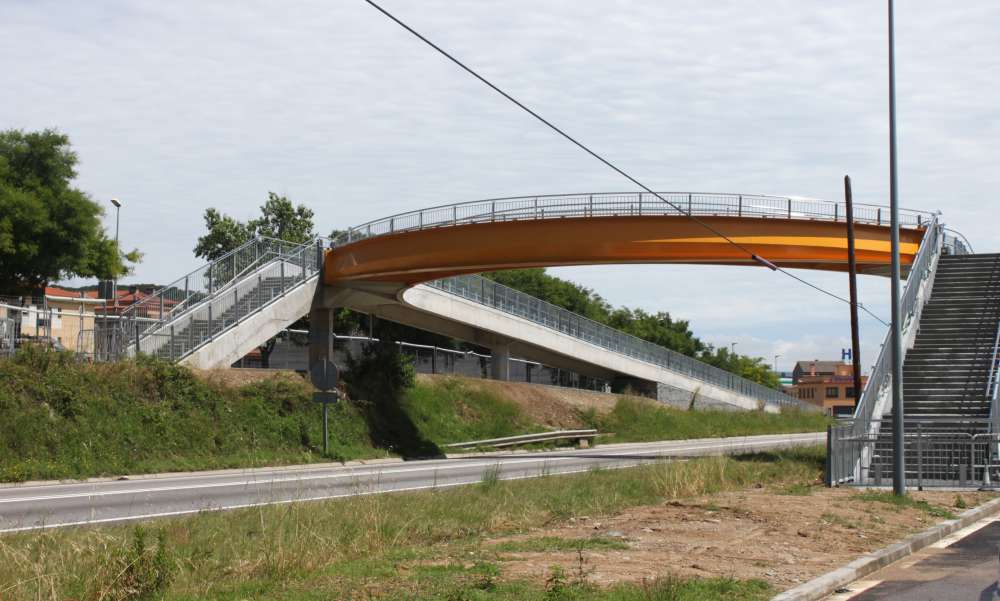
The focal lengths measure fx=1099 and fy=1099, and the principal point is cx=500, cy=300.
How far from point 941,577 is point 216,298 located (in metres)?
28.6

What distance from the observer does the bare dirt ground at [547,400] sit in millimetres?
48406

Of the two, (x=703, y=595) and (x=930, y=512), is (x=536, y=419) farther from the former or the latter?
(x=703, y=595)

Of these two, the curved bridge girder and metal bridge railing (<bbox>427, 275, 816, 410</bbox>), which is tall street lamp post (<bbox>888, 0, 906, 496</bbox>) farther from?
metal bridge railing (<bbox>427, 275, 816, 410</bbox>)

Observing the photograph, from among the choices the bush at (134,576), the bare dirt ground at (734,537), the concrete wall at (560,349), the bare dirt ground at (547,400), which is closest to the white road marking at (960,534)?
the bare dirt ground at (734,537)

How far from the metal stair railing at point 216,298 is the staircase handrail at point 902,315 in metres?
20.0

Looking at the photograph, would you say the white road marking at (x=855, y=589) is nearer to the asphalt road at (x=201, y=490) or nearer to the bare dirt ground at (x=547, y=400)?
the asphalt road at (x=201, y=490)

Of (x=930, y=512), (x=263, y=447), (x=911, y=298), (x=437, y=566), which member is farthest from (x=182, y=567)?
(x=911, y=298)

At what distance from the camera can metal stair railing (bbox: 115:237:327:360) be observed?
3366cm

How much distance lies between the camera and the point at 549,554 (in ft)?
37.3

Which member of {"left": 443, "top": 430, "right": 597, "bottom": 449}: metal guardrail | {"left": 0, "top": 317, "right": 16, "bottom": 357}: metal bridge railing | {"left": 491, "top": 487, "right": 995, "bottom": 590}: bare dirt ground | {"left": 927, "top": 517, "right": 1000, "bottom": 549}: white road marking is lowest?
{"left": 443, "top": 430, "right": 597, "bottom": 449}: metal guardrail

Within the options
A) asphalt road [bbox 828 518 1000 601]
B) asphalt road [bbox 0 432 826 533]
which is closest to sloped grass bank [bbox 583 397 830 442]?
asphalt road [bbox 0 432 826 533]

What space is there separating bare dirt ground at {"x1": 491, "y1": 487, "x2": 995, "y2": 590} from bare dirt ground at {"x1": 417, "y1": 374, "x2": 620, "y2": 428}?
29.3 metres

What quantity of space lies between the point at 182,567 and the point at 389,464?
22.4m

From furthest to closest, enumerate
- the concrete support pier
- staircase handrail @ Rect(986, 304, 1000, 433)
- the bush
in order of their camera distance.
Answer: the concrete support pier < staircase handrail @ Rect(986, 304, 1000, 433) < the bush
